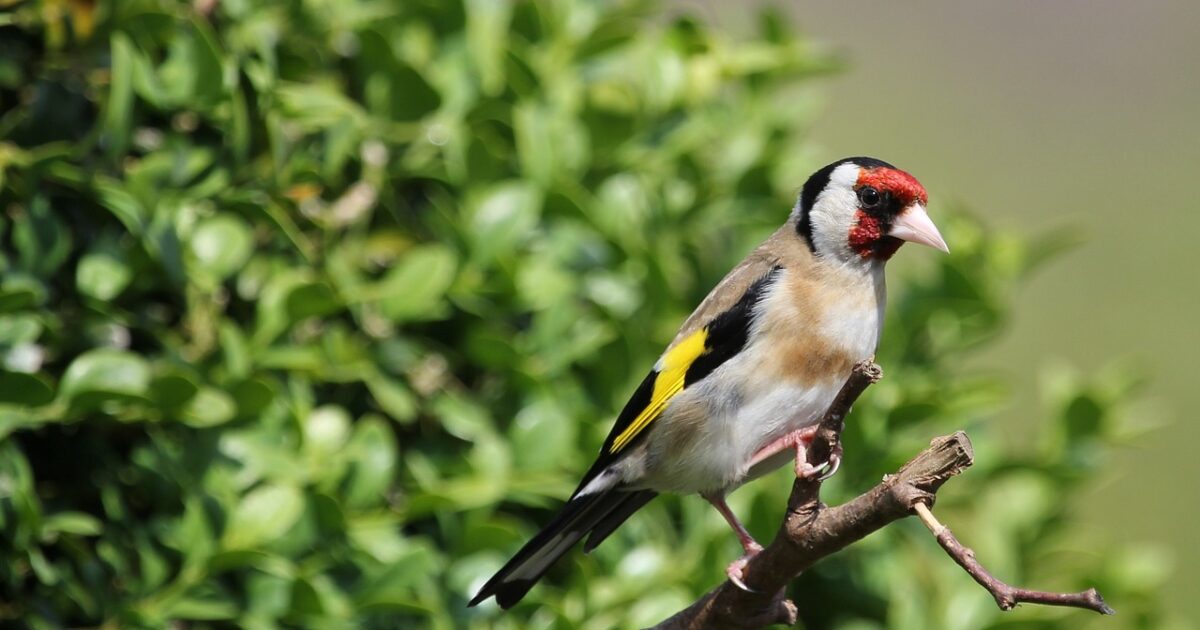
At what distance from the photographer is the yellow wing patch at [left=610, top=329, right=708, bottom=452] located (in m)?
3.52

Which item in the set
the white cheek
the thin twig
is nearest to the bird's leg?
the white cheek

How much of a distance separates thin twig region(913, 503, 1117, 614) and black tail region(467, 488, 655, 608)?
42.5 inches

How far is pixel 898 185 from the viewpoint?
353cm

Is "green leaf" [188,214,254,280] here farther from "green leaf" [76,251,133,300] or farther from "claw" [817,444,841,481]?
"claw" [817,444,841,481]

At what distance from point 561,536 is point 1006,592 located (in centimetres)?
132

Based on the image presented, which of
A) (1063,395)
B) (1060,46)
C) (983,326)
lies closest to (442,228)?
(983,326)

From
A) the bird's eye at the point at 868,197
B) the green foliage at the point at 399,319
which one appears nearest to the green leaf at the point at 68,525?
the green foliage at the point at 399,319

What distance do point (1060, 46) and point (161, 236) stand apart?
1054 centimetres

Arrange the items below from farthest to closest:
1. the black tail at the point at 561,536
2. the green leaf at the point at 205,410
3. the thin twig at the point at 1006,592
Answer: the black tail at the point at 561,536, the green leaf at the point at 205,410, the thin twig at the point at 1006,592

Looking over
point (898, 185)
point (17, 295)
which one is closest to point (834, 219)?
point (898, 185)

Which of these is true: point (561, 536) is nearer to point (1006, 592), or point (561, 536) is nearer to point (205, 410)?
point (205, 410)

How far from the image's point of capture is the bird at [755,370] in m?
3.46

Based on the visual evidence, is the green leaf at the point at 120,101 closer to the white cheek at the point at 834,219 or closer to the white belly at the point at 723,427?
the white belly at the point at 723,427

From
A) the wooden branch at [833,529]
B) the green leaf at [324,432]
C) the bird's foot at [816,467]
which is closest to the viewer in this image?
the wooden branch at [833,529]
